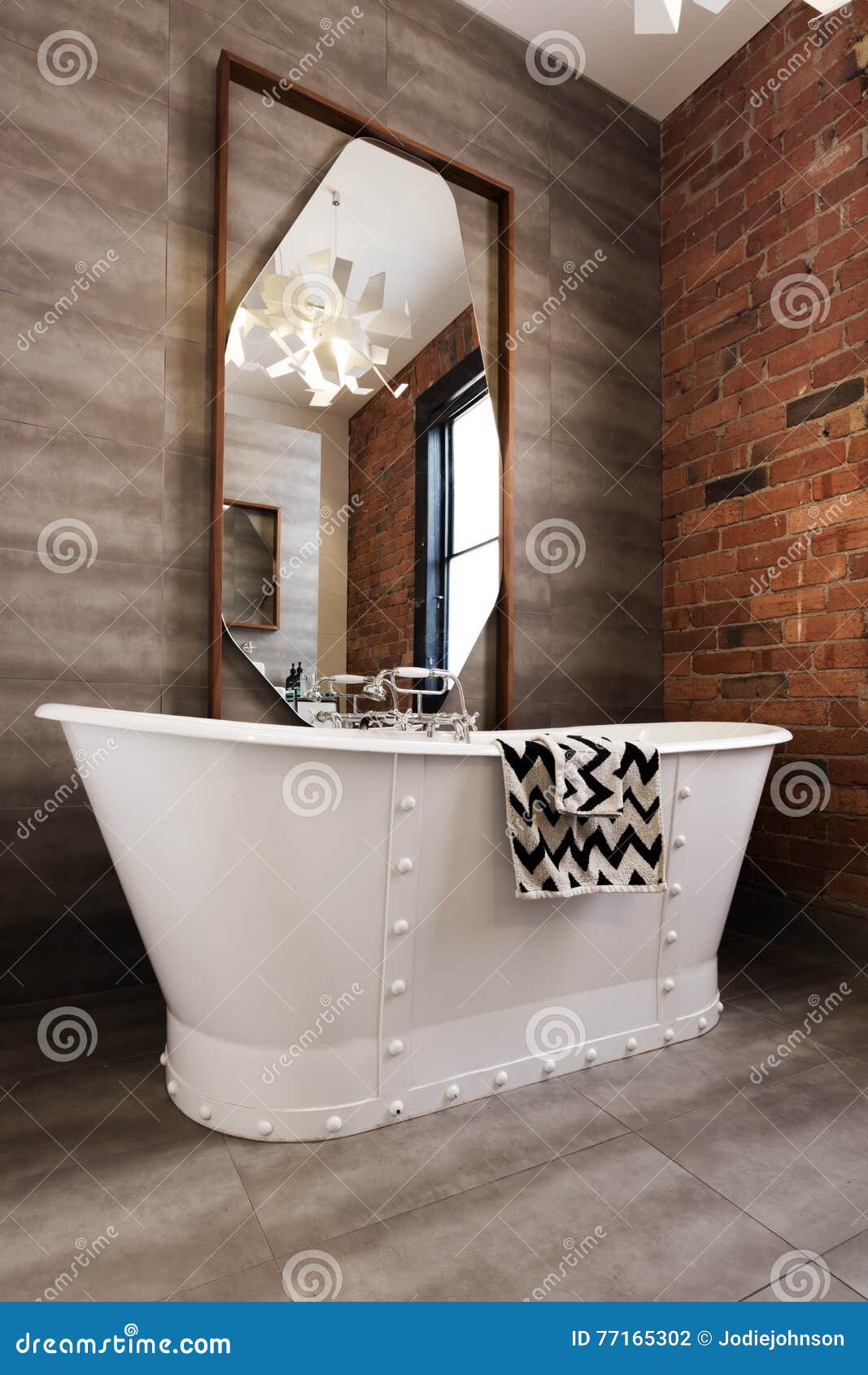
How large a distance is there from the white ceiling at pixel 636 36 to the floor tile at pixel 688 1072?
11.0 feet

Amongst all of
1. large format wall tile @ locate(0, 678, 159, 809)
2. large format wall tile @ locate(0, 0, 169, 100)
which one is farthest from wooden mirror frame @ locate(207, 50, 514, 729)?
large format wall tile @ locate(0, 678, 159, 809)

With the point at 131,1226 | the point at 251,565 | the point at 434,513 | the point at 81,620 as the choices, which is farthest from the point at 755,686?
the point at 131,1226

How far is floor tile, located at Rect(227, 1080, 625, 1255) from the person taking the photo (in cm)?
126

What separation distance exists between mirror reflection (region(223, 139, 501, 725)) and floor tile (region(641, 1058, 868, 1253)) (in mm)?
1498

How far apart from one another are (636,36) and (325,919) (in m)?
3.34

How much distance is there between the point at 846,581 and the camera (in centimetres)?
257

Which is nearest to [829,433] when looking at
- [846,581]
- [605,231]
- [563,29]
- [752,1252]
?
[846,581]

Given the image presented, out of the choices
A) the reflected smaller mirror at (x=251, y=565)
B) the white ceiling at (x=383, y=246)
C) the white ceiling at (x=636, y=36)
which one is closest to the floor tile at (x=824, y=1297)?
the reflected smaller mirror at (x=251, y=565)

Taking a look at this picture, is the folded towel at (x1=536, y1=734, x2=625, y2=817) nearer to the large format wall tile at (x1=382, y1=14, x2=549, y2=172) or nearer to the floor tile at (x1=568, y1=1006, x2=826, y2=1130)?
the floor tile at (x1=568, y1=1006, x2=826, y2=1130)

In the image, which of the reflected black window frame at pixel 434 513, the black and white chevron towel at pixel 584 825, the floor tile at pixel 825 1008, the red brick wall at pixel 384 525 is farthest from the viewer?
the reflected black window frame at pixel 434 513

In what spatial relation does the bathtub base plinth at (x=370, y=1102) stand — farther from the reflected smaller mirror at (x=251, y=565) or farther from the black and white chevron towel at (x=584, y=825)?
the reflected smaller mirror at (x=251, y=565)

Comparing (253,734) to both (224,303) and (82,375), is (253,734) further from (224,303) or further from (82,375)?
(224,303)

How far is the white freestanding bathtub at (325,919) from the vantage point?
139cm
